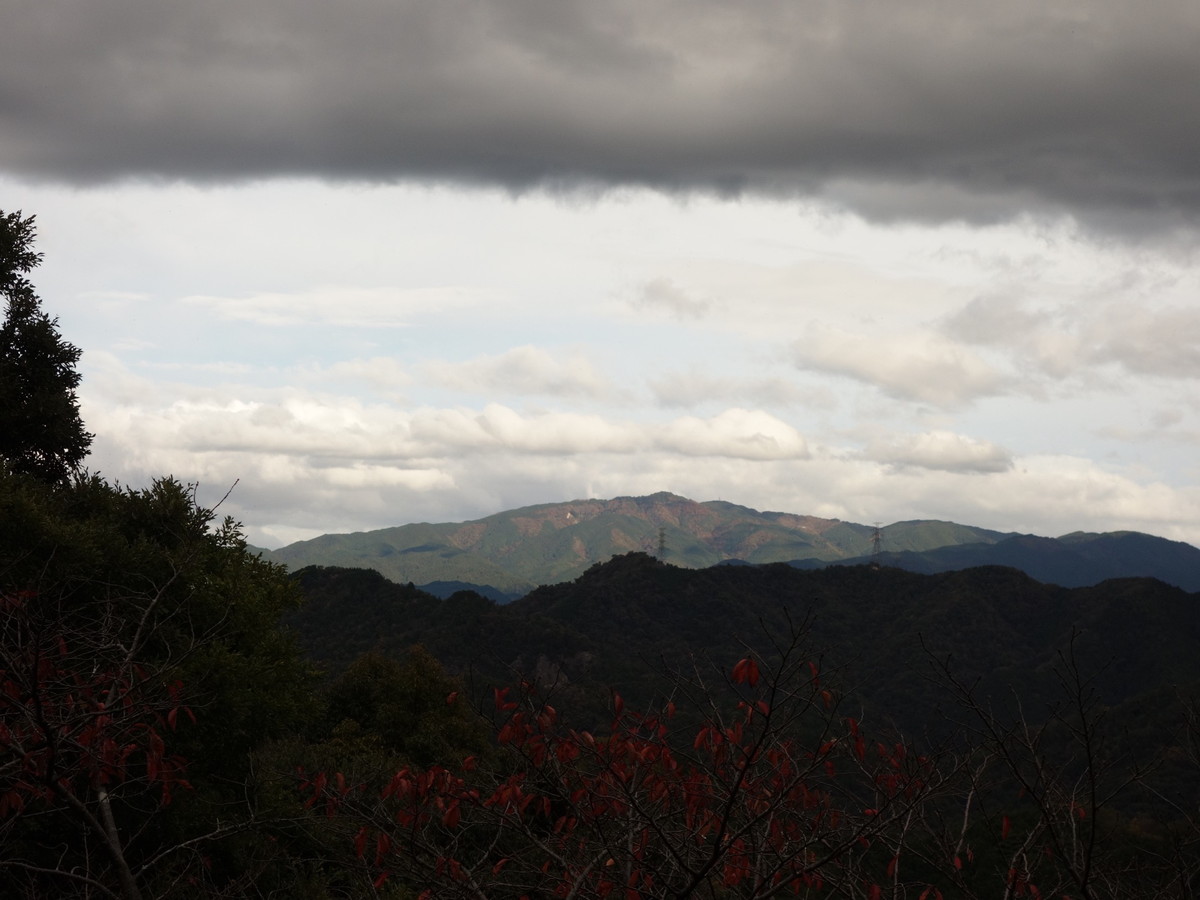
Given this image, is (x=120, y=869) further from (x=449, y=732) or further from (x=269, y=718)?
(x=449, y=732)

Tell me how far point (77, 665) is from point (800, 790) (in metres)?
12.1

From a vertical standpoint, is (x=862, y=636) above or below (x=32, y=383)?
below

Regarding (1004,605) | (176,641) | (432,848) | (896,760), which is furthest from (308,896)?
(1004,605)

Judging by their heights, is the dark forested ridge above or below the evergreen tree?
below

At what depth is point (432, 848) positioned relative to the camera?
9508 mm

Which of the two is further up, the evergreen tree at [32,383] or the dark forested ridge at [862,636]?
the evergreen tree at [32,383]

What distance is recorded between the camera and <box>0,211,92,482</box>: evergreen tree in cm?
3284

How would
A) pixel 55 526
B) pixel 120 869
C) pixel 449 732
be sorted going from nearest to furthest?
pixel 120 869 < pixel 55 526 < pixel 449 732

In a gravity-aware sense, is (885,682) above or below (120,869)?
below

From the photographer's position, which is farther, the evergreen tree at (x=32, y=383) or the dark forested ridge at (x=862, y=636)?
the dark forested ridge at (x=862, y=636)

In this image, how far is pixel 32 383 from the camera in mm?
33688

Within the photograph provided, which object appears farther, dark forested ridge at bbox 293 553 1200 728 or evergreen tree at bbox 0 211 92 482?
dark forested ridge at bbox 293 553 1200 728

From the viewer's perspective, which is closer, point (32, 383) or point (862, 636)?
point (32, 383)

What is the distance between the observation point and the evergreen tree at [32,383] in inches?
1293
